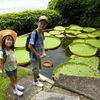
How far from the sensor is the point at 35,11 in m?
5.64

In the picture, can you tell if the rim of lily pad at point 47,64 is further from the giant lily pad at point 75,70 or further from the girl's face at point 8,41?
the girl's face at point 8,41

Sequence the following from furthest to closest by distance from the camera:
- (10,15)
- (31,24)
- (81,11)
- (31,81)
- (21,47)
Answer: (81,11), (31,24), (10,15), (21,47), (31,81)

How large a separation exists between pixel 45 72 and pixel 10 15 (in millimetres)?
3950

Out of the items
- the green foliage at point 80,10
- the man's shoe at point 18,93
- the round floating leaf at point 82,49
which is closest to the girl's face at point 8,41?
the man's shoe at point 18,93

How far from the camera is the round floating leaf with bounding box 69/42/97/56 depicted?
3393mm

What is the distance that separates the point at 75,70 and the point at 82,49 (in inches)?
55.7

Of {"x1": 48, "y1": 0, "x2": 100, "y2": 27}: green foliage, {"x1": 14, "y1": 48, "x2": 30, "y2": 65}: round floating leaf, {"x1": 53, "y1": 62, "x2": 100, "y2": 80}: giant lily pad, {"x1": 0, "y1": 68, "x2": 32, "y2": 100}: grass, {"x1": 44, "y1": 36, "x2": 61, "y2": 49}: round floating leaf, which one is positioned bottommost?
{"x1": 53, "y1": 62, "x2": 100, "y2": 80}: giant lily pad

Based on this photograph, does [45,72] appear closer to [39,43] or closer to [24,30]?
[39,43]

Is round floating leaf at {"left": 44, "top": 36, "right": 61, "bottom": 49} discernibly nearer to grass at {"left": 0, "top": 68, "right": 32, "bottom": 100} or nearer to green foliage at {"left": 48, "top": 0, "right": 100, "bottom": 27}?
grass at {"left": 0, "top": 68, "right": 32, "bottom": 100}

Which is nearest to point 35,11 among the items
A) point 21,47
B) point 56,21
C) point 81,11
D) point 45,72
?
point 56,21

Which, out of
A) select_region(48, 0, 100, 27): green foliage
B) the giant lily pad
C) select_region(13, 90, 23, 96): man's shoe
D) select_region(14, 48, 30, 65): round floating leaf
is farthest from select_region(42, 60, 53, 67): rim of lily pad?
select_region(48, 0, 100, 27): green foliage

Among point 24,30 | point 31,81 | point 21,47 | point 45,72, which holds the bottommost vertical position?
point 45,72

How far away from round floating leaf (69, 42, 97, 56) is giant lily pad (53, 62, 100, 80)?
73cm

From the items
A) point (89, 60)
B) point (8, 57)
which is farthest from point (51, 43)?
point (8, 57)
